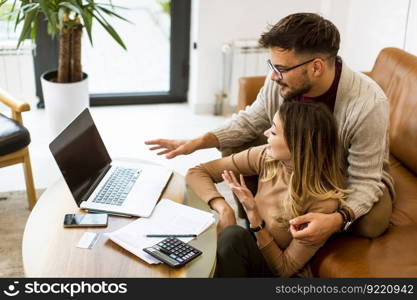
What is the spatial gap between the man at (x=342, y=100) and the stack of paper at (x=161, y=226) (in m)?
0.15

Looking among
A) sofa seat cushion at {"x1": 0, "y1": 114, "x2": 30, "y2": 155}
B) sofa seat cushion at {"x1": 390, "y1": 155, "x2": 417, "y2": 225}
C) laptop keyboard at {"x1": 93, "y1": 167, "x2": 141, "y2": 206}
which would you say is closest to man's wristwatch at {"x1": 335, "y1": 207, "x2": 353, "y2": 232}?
sofa seat cushion at {"x1": 390, "y1": 155, "x2": 417, "y2": 225}

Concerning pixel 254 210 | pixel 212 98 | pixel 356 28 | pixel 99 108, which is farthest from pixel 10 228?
pixel 356 28

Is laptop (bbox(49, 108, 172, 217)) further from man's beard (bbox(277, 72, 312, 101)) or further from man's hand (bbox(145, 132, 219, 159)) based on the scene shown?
man's beard (bbox(277, 72, 312, 101))

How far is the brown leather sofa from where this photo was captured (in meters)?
1.86

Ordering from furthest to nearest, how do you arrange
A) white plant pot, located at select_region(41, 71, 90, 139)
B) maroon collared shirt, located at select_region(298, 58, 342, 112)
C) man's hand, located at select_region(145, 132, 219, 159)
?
white plant pot, located at select_region(41, 71, 90, 139), man's hand, located at select_region(145, 132, 219, 159), maroon collared shirt, located at select_region(298, 58, 342, 112)

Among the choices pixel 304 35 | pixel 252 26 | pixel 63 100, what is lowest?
pixel 63 100

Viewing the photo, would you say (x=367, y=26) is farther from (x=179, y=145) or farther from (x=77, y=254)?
(x=77, y=254)

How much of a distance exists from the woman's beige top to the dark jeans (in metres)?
0.03

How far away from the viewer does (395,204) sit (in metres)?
2.18

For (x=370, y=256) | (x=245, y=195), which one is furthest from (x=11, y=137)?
(x=370, y=256)

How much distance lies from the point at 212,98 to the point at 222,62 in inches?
10.6

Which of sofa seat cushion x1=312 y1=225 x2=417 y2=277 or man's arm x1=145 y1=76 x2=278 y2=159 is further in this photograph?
man's arm x1=145 y1=76 x2=278 y2=159

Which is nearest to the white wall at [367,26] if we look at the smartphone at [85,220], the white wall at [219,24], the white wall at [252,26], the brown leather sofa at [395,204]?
the white wall at [252,26]

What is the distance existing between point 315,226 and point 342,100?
472mm
